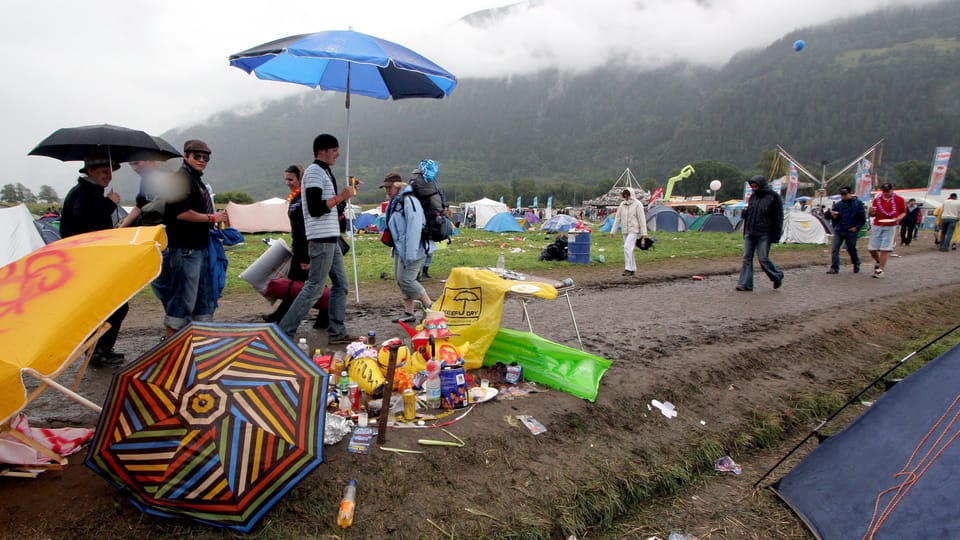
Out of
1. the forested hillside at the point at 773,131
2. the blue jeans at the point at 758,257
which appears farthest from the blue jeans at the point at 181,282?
the forested hillside at the point at 773,131

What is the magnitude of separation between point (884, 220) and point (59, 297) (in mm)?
12944

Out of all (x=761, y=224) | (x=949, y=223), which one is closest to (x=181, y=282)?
(x=761, y=224)

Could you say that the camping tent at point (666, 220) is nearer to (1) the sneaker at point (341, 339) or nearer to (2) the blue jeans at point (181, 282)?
(1) the sneaker at point (341, 339)

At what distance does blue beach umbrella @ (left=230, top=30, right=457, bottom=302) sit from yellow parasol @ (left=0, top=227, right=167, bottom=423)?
8.76 feet

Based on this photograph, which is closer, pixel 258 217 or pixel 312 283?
pixel 312 283

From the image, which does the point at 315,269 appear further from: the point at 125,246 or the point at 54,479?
the point at 54,479

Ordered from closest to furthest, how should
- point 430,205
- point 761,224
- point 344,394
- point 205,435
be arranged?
point 205,435
point 344,394
point 430,205
point 761,224

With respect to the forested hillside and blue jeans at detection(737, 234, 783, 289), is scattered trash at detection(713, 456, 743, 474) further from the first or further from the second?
the forested hillside

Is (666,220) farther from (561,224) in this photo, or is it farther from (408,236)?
(408,236)

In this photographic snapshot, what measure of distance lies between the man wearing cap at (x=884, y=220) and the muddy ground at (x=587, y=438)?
3054 millimetres

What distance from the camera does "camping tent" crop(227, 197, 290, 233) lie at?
23438mm

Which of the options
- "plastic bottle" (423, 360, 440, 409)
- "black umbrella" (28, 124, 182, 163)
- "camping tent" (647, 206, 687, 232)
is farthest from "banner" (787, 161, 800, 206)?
"black umbrella" (28, 124, 182, 163)

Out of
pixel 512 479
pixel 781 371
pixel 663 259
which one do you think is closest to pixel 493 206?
pixel 663 259

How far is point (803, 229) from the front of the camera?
57.6 feet
